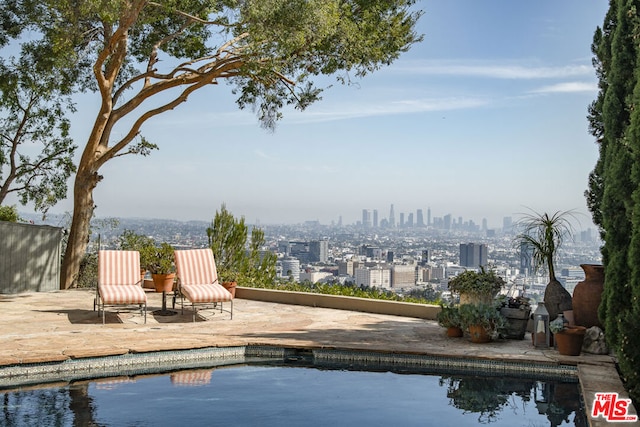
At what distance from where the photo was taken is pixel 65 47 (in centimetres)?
1337

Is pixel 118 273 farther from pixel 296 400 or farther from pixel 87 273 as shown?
pixel 296 400

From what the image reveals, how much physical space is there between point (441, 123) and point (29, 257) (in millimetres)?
23554

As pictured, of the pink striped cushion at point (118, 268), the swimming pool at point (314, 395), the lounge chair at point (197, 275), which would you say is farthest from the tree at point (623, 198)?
the pink striped cushion at point (118, 268)

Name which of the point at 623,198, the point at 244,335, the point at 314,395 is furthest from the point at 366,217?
the point at 314,395

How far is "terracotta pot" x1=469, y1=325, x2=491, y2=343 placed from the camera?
8.86 m

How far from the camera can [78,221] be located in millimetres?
14859

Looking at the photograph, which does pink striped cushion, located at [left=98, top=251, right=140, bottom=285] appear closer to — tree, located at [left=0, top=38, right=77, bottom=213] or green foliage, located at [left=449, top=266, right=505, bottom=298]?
green foliage, located at [left=449, top=266, right=505, bottom=298]

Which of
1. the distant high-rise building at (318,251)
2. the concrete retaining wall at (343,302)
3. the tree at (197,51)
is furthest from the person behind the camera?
the distant high-rise building at (318,251)

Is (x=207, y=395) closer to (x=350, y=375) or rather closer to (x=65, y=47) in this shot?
(x=350, y=375)

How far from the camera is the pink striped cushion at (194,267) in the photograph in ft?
35.4

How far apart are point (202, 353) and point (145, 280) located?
7.18 meters

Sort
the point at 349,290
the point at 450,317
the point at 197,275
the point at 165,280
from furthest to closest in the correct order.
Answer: the point at 349,290
the point at 165,280
the point at 197,275
the point at 450,317

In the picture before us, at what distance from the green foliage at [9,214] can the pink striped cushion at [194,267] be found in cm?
627

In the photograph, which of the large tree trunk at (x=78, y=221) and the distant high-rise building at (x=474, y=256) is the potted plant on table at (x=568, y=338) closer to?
the distant high-rise building at (x=474, y=256)
